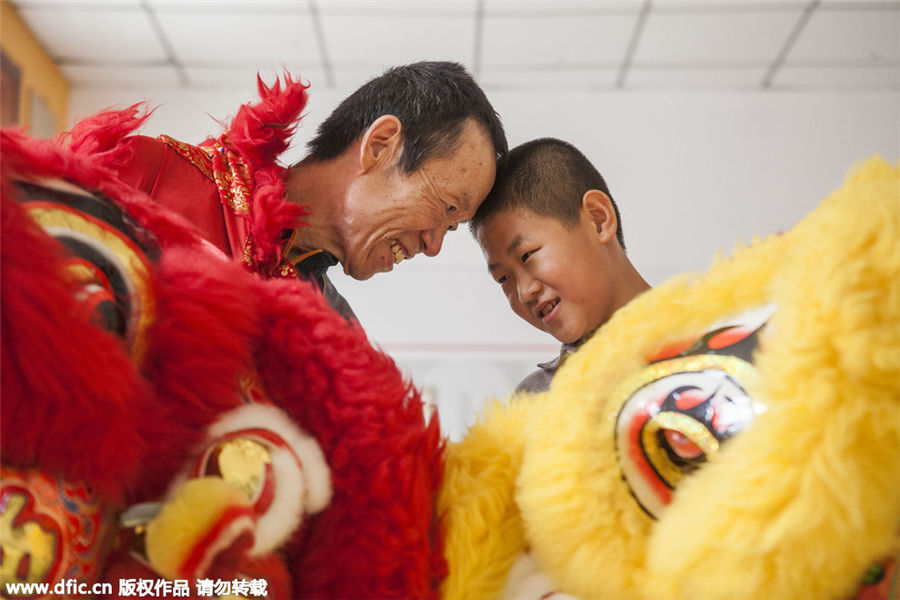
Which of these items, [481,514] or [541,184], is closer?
[481,514]

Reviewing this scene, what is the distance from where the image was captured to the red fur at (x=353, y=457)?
0.46m

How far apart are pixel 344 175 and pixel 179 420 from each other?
0.90 m

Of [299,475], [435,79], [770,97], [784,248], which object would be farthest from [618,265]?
[770,97]

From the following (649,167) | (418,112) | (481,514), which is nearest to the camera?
(481,514)

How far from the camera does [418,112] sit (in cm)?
125

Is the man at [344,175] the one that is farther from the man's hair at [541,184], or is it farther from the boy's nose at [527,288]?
the boy's nose at [527,288]

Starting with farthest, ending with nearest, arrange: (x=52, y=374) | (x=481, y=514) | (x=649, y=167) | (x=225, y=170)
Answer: (x=649, y=167) < (x=225, y=170) < (x=481, y=514) < (x=52, y=374)

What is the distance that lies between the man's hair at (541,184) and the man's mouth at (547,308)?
5.2 inches

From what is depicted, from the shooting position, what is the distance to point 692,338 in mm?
474

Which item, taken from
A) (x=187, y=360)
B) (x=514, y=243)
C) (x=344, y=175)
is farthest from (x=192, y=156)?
(x=187, y=360)

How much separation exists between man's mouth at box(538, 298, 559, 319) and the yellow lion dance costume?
656mm

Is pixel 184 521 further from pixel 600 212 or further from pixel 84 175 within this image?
pixel 600 212

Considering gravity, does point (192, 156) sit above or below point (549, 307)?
above

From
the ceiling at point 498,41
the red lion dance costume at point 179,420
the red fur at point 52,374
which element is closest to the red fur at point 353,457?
the red lion dance costume at point 179,420
